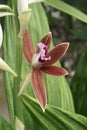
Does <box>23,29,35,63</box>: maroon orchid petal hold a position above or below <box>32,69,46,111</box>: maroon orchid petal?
above

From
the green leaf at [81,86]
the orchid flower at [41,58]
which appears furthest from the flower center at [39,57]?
the green leaf at [81,86]

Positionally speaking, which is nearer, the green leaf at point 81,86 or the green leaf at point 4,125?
the green leaf at point 4,125

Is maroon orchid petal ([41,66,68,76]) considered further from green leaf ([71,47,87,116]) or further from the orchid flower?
green leaf ([71,47,87,116])

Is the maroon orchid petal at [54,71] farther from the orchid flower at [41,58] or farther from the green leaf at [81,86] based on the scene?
the green leaf at [81,86]

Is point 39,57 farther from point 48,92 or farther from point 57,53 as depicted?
point 48,92

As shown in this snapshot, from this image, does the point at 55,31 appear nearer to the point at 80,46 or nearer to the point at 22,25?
the point at 80,46

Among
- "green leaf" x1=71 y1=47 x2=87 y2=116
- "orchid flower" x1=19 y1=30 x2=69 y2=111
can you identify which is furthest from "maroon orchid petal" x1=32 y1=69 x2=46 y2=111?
"green leaf" x1=71 y1=47 x2=87 y2=116

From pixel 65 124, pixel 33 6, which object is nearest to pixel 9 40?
pixel 33 6
